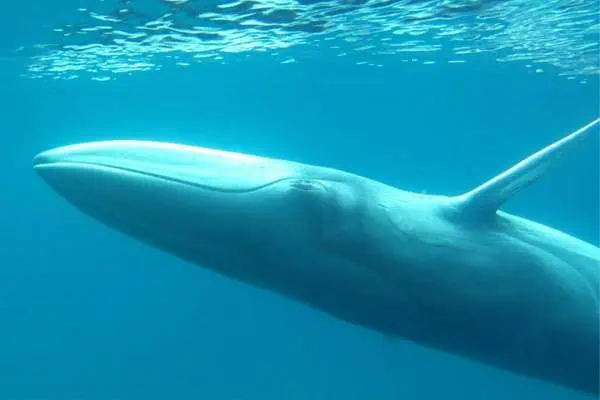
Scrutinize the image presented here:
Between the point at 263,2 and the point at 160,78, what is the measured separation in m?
21.0

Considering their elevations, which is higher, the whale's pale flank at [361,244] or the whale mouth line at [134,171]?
the whale mouth line at [134,171]

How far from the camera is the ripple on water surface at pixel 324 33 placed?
20.7 metres

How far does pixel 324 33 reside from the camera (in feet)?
84.2

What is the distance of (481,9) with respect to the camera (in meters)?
21.3

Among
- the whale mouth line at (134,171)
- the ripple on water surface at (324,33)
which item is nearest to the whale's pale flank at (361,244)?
the whale mouth line at (134,171)

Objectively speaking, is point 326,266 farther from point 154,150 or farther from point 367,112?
point 367,112

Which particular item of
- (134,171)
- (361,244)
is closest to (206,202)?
(134,171)

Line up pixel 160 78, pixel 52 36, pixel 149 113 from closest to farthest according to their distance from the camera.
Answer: pixel 52 36 → pixel 160 78 → pixel 149 113

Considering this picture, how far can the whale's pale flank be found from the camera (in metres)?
4.95

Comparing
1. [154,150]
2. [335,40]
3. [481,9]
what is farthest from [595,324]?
[335,40]

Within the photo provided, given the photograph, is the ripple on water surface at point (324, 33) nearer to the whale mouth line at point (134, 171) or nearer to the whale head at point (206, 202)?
the whale head at point (206, 202)

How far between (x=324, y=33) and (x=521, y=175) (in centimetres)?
2164

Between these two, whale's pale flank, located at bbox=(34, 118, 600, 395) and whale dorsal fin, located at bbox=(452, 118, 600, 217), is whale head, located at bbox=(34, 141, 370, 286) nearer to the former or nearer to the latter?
whale's pale flank, located at bbox=(34, 118, 600, 395)

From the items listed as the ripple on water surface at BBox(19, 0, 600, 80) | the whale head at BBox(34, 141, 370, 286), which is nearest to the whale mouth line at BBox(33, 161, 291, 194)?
the whale head at BBox(34, 141, 370, 286)
